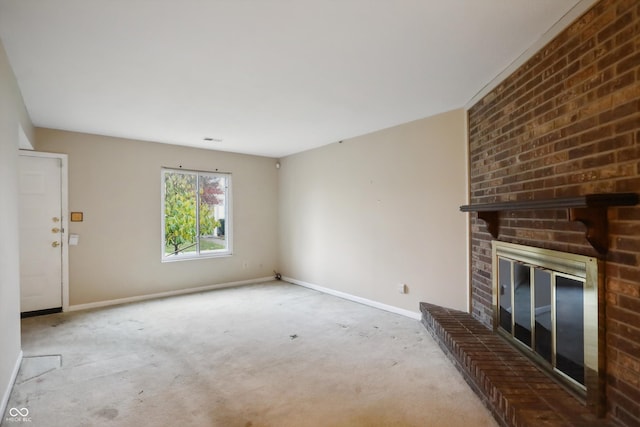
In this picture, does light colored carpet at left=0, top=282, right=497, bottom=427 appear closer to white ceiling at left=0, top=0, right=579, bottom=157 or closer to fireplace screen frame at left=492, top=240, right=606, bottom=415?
fireplace screen frame at left=492, top=240, right=606, bottom=415

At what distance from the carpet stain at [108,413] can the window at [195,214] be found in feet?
10.3

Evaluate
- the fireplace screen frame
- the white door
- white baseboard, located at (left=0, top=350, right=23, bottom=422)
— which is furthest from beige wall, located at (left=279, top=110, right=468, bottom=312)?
white baseboard, located at (left=0, top=350, right=23, bottom=422)

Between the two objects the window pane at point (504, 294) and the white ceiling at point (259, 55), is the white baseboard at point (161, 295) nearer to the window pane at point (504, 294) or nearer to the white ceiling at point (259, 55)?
the white ceiling at point (259, 55)

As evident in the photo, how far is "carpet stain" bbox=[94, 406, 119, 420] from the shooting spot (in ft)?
6.68

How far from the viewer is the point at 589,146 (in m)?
1.73

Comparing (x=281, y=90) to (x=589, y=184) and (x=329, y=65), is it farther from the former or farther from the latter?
(x=589, y=184)

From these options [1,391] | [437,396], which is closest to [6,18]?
[1,391]

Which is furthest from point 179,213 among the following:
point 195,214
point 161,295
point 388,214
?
point 388,214

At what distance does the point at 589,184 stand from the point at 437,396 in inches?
63.8

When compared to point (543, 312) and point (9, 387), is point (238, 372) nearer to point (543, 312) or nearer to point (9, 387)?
point (9, 387)

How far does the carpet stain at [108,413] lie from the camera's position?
2.04 m

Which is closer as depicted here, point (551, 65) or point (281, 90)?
point (551, 65)

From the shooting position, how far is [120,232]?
4.64 meters

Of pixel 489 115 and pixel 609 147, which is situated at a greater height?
pixel 489 115
